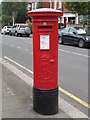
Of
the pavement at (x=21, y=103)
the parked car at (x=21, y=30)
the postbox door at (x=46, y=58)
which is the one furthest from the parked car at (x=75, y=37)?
the postbox door at (x=46, y=58)

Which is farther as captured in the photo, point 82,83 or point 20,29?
point 20,29

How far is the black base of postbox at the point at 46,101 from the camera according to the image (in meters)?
3.92

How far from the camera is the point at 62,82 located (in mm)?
6430

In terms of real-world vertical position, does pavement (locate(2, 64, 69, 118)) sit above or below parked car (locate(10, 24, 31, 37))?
below

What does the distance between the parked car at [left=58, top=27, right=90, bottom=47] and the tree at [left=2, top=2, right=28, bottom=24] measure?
132ft

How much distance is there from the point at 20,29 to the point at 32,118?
1054 inches

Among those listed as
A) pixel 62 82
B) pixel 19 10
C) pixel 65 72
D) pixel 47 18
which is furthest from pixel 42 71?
pixel 19 10

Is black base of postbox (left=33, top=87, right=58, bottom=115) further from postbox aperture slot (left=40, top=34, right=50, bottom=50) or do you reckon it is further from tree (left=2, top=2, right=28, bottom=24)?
tree (left=2, top=2, right=28, bottom=24)

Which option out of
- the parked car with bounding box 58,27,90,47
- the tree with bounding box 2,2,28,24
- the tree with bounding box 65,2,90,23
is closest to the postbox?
the parked car with bounding box 58,27,90,47

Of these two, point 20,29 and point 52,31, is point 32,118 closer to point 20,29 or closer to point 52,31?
point 52,31

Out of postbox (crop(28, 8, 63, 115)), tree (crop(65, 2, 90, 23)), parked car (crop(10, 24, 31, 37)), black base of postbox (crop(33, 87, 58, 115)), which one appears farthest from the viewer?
parked car (crop(10, 24, 31, 37))

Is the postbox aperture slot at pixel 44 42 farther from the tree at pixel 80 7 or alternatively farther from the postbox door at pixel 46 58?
the tree at pixel 80 7

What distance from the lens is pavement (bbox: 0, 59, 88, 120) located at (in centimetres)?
392

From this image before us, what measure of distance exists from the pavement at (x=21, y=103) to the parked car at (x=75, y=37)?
398 inches
